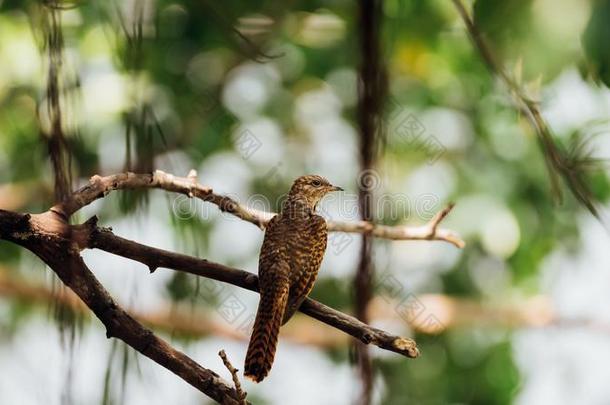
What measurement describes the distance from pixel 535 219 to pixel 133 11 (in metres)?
7.15

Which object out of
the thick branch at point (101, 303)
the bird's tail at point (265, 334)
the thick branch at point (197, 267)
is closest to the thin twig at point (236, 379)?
the thick branch at point (101, 303)

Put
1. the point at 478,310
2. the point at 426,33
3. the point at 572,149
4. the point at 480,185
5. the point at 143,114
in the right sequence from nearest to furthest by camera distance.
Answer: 1. the point at 143,114
2. the point at 572,149
3. the point at 426,33
4. the point at 480,185
5. the point at 478,310

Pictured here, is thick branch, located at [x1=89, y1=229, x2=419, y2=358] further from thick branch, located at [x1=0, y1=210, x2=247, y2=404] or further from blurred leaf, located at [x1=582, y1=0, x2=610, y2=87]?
blurred leaf, located at [x1=582, y1=0, x2=610, y2=87]

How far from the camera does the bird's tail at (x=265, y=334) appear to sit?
354 centimetres

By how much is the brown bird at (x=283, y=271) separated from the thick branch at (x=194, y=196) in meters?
0.12

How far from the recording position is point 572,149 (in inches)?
104

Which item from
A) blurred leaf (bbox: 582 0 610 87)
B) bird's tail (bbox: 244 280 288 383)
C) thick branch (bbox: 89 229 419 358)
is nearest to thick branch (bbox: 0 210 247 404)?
thick branch (bbox: 89 229 419 358)

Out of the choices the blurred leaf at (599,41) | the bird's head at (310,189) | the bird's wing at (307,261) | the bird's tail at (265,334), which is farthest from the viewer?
the bird's head at (310,189)

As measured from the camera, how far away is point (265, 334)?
3.68m

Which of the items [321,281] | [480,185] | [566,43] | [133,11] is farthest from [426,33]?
[133,11]

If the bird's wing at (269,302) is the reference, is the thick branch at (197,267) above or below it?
above

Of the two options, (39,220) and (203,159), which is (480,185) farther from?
(39,220)

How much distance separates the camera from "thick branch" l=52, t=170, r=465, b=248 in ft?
8.72

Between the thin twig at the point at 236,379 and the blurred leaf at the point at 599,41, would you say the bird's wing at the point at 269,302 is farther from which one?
the blurred leaf at the point at 599,41
